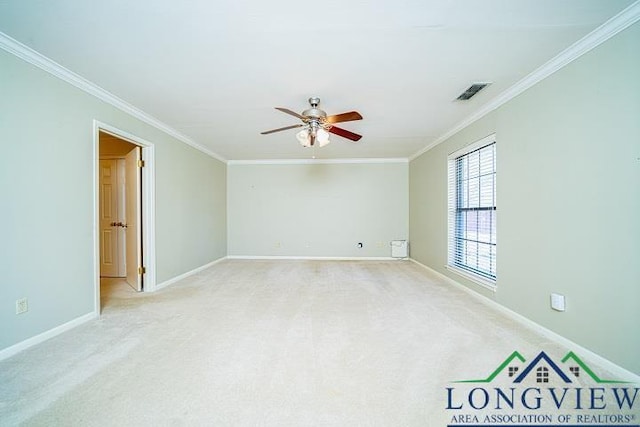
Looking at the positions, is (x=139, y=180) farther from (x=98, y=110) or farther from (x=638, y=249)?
(x=638, y=249)

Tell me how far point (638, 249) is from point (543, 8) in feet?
5.34

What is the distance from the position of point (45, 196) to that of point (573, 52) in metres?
4.44

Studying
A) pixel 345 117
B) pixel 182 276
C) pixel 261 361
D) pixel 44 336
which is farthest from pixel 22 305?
pixel 345 117

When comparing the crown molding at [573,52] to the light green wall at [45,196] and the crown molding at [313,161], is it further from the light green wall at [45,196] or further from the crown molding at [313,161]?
the light green wall at [45,196]

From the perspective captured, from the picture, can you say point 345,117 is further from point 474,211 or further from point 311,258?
point 311,258

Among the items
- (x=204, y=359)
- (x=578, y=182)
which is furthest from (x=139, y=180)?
(x=578, y=182)

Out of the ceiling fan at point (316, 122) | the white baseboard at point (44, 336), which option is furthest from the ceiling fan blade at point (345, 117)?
the white baseboard at point (44, 336)

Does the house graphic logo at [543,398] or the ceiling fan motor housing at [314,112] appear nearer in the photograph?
the house graphic logo at [543,398]

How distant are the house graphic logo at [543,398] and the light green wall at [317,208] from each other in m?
4.41

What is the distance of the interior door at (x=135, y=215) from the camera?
3.54m

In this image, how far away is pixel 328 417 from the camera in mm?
1354

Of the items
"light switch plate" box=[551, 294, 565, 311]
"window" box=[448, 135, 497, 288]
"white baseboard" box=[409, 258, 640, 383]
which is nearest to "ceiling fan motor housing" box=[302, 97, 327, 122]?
"window" box=[448, 135, 497, 288]

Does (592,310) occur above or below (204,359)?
above

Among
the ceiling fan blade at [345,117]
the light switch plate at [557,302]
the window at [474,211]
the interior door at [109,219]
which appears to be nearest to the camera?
the light switch plate at [557,302]
